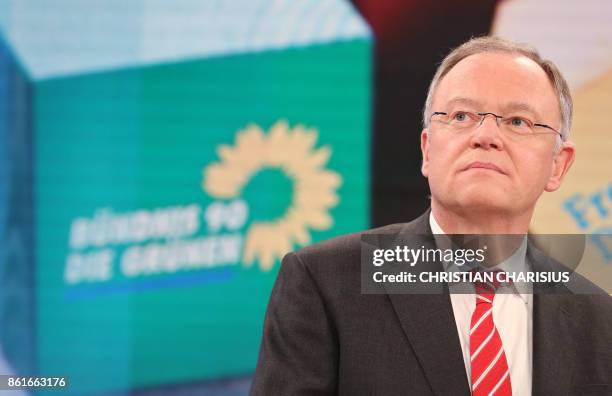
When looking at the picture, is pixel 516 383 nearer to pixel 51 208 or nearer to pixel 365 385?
pixel 365 385

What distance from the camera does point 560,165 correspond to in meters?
1.70

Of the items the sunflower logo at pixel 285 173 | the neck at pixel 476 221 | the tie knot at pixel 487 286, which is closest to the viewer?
the tie knot at pixel 487 286

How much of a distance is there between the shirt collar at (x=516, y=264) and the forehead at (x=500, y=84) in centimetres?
25

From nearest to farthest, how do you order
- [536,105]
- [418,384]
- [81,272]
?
[418,384] < [536,105] < [81,272]

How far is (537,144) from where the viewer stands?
62.2 inches

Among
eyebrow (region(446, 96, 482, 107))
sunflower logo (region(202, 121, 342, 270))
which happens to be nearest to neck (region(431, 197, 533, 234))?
eyebrow (region(446, 96, 482, 107))

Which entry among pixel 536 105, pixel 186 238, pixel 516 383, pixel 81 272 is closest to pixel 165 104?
pixel 186 238

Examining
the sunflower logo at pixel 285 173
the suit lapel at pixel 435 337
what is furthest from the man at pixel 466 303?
the sunflower logo at pixel 285 173

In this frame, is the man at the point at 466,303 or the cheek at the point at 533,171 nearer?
the man at the point at 466,303

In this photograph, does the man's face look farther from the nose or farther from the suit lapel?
the suit lapel

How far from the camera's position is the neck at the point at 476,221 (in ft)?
5.18

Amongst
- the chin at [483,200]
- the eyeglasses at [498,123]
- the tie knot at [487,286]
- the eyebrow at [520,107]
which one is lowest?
the tie knot at [487,286]

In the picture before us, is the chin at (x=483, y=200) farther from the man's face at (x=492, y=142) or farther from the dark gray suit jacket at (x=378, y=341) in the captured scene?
the dark gray suit jacket at (x=378, y=341)

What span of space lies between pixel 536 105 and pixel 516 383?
558 millimetres
